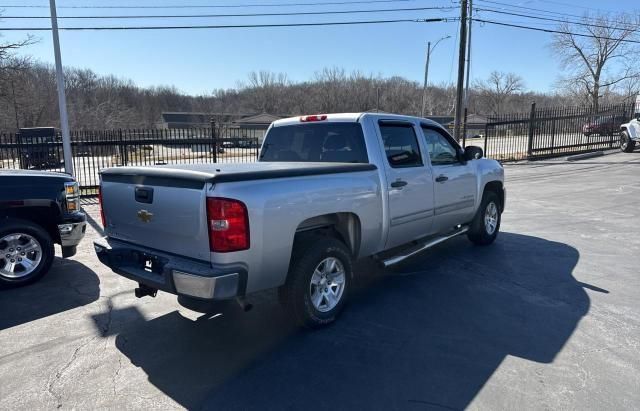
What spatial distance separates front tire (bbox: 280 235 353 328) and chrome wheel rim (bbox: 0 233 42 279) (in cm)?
335

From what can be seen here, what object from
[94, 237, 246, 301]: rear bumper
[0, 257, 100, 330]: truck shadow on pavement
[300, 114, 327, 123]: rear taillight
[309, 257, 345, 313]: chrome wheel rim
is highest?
[300, 114, 327, 123]: rear taillight

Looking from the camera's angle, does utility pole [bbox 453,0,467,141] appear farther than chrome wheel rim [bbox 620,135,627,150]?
No

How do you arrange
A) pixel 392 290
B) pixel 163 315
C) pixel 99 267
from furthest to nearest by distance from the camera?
pixel 99 267 < pixel 392 290 < pixel 163 315

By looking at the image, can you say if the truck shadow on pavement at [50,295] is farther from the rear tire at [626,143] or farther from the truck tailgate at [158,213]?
the rear tire at [626,143]

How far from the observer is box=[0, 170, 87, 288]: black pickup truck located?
514 cm

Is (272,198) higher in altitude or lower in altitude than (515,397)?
higher

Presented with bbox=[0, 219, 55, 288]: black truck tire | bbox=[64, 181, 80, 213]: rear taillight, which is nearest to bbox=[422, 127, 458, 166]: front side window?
bbox=[64, 181, 80, 213]: rear taillight

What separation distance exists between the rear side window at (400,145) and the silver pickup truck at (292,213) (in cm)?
1

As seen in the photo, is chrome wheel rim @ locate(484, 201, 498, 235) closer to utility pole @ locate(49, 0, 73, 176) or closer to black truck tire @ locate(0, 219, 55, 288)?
black truck tire @ locate(0, 219, 55, 288)

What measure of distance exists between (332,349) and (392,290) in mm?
1539

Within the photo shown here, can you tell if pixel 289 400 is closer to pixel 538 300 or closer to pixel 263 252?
pixel 263 252

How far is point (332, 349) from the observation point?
369 centimetres

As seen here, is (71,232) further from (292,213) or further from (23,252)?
(292,213)

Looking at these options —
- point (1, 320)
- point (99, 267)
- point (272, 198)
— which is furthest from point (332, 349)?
point (99, 267)
